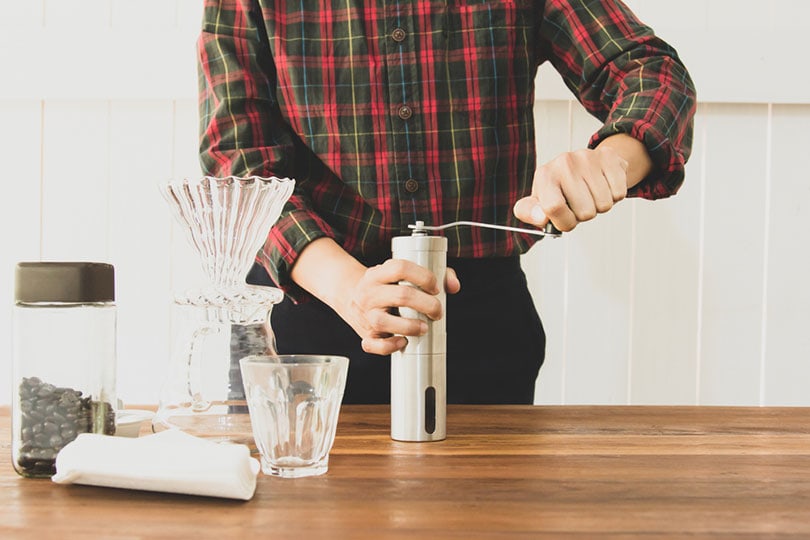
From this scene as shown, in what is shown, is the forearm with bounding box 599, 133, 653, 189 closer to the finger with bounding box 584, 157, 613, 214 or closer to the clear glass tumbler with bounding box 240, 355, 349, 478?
the finger with bounding box 584, 157, 613, 214

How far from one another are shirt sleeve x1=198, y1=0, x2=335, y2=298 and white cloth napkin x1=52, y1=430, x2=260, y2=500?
597 millimetres

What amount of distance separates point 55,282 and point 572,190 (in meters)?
0.47

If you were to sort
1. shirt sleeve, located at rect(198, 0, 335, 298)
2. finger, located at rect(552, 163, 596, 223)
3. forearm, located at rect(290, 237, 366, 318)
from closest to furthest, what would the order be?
finger, located at rect(552, 163, 596, 223) < forearm, located at rect(290, 237, 366, 318) < shirt sleeve, located at rect(198, 0, 335, 298)

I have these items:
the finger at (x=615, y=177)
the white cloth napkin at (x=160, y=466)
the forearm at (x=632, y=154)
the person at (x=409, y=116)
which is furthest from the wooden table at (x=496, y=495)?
the person at (x=409, y=116)

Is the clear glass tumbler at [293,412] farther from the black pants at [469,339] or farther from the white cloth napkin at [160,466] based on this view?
the black pants at [469,339]

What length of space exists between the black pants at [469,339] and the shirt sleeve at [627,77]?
260mm

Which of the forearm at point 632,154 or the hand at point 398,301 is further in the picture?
the forearm at point 632,154

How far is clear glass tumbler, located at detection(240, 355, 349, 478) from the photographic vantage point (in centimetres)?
65

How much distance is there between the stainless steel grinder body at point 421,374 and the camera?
79 cm

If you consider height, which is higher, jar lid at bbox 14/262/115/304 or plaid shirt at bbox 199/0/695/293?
plaid shirt at bbox 199/0/695/293

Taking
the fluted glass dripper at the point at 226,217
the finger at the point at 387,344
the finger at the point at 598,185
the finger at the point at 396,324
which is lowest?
the finger at the point at 387,344

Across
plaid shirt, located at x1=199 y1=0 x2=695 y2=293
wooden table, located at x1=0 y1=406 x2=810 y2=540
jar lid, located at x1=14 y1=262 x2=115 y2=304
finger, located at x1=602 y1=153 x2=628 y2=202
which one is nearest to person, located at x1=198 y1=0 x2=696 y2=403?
plaid shirt, located at x1=199 y1=0 x2=695 y2=293

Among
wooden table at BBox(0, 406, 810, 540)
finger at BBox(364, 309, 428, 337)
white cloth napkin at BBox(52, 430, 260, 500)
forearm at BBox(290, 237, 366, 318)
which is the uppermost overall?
forearm at BBox(290, 237, 366, 318)

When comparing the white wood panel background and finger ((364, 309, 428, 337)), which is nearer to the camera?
finger ((364, 309, 428, 337))
